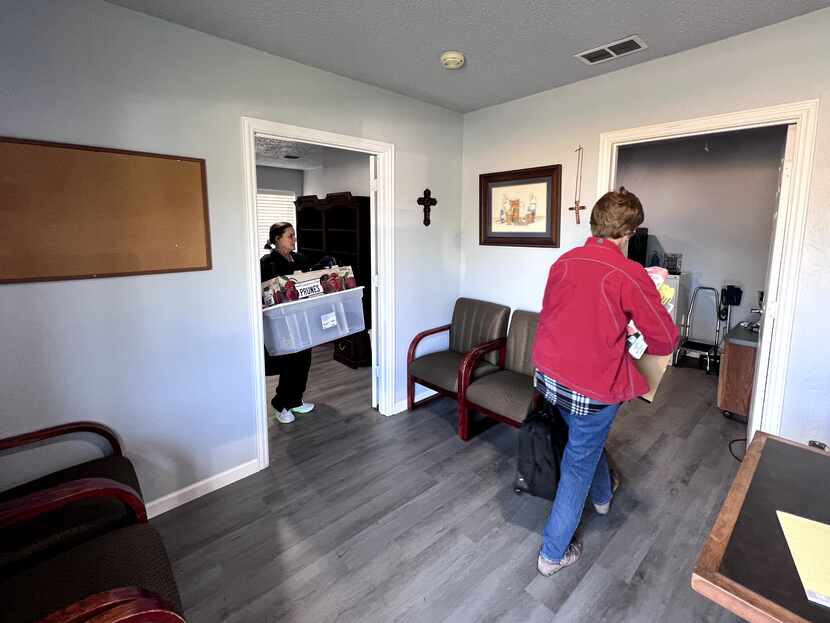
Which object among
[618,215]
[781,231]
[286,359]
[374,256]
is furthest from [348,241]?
[781,231]

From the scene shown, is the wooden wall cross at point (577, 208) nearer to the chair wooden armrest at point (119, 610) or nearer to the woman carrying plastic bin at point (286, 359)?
the woman carrying plastic bin at point (286, 359)

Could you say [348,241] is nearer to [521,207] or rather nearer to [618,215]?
[521,207]

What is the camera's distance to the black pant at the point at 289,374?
3.25m

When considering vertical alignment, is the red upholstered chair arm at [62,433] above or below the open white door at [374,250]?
below

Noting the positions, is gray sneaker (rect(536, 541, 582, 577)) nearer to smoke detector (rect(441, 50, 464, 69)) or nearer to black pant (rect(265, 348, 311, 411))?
black pant (rect(265, 348, 311, 411))

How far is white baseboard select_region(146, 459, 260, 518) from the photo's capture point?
225 cm

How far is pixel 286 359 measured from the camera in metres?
3.24

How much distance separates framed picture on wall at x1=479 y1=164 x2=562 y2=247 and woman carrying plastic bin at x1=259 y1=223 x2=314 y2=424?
5.02 ft

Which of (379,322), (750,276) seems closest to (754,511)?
(379,322)

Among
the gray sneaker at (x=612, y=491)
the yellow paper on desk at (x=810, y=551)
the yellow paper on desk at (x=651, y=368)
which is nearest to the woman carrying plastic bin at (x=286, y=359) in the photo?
the gray sneaker at (x=612, y=491)

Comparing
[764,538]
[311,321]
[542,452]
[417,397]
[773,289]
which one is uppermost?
[773,289]

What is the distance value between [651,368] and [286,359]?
2435 millimetres

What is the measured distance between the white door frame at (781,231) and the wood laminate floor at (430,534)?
1.91 ft

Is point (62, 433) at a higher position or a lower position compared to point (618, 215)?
lower
